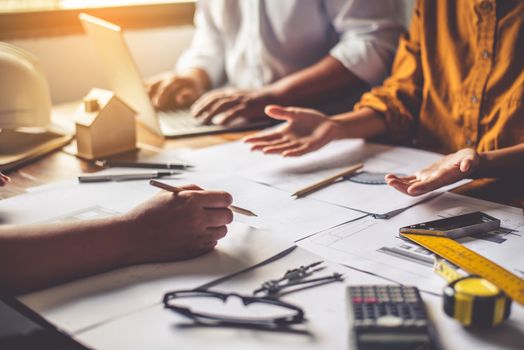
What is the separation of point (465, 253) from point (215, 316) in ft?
1.12

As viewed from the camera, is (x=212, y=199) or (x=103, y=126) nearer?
(x=212, y=199)

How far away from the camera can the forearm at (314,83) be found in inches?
64.3

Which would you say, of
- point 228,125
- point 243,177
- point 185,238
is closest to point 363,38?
point 228,125

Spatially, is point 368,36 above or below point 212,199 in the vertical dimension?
above

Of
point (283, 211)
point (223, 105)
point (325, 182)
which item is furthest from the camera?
point (223, 105)

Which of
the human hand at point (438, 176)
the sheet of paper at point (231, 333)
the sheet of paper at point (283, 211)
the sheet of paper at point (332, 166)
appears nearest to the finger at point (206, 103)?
the sheet of paper at point (332, 166)

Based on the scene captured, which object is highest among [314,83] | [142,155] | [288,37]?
[288,37]

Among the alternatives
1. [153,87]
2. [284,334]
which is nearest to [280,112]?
[153,87]

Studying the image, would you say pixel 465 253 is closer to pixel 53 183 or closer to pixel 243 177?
pixel 243 177

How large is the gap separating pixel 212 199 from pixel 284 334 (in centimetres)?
27

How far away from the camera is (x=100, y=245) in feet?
2.62

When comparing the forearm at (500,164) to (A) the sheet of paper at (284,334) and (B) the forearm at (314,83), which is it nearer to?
(A) the sheet of paper at (284,334)

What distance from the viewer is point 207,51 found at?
199 centimetres

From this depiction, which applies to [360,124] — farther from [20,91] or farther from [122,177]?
[20,91]
